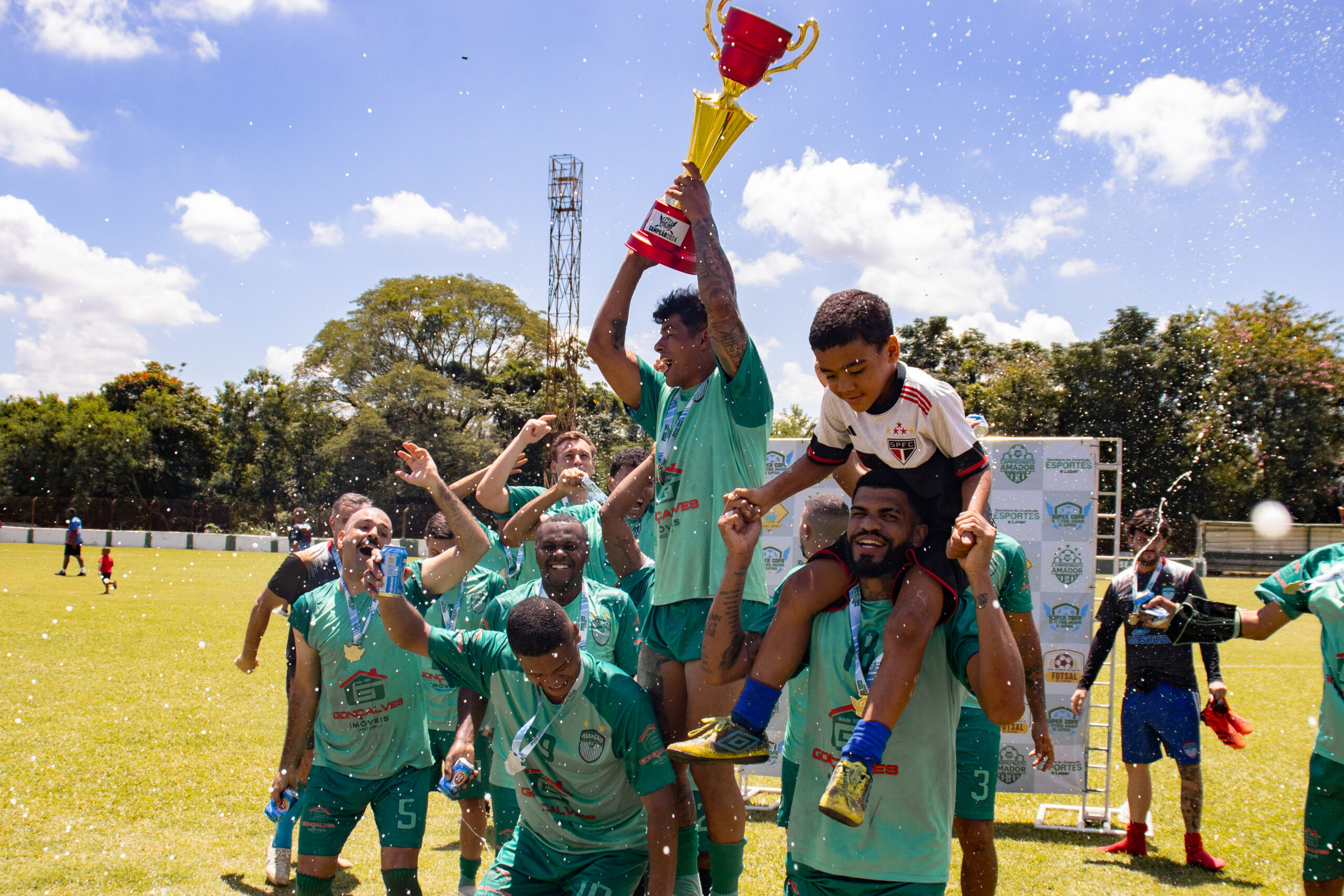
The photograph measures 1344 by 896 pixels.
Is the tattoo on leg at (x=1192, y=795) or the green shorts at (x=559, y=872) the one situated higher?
the green shorts at (x=559, y=872)

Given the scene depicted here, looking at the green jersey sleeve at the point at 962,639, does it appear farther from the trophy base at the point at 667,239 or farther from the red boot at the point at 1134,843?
the red boot at the point at 1134,843

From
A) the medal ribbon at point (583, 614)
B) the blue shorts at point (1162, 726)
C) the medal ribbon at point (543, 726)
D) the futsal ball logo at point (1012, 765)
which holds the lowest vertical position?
the futsal ball logo at point (1012, 765)

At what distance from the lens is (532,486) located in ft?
19.9

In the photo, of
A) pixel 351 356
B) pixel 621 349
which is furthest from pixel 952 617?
pixel 351 356

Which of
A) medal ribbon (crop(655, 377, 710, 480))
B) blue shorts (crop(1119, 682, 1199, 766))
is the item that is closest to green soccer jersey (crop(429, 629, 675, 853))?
medal ribbon (crop(655, 377, 710, 480))

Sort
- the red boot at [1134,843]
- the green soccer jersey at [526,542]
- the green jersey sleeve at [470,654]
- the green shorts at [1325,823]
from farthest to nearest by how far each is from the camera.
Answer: the red boot at [1134,843], the green soccer jersey at [526,542], the green shorts at [1325,823], the green jersey sleeve at [470,654]

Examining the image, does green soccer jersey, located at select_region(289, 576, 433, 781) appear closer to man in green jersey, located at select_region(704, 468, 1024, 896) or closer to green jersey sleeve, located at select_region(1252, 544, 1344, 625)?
man in green jersey, located at select_region(704, 468, 1024, 896)

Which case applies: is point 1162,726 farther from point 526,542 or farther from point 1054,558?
point 526,542

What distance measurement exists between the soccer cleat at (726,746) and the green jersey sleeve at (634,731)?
61 cm

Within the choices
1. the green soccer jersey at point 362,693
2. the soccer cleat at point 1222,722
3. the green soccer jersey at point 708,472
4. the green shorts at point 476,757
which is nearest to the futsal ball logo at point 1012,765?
the soccer cleat at point 1222,722

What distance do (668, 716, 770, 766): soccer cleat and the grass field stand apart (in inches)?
138

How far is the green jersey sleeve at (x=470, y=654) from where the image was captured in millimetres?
4258

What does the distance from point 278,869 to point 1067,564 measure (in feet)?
21.5

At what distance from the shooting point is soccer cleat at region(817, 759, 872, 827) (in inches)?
107
